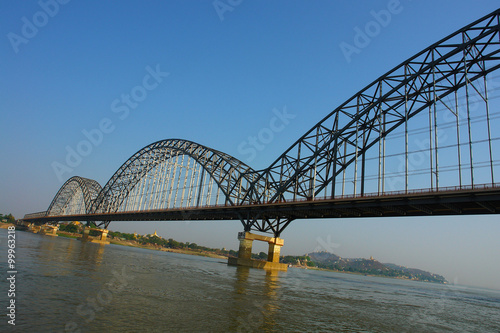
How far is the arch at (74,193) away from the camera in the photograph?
13750 cm

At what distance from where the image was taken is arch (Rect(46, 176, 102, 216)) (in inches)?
5413

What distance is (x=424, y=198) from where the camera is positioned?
112 ft

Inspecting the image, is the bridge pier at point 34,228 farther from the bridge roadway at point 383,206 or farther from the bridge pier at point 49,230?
the bridge roadway at point 383,206

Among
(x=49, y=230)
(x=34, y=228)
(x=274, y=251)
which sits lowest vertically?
(x=34, y=228)

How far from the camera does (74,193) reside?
155 metres

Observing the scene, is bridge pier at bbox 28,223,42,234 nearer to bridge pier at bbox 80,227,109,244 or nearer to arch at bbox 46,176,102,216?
arch at bbox 46,176,102,216

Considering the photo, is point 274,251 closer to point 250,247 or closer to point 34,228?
point 250,247

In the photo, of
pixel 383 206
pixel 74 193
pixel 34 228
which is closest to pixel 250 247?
pixel 383 206

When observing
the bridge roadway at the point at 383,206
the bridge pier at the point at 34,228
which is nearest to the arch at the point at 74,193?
the bridge pier at the point at 34,228

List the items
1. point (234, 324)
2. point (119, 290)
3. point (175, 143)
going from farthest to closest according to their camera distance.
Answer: point (175, 143), point (119, 290), point (234, 324)

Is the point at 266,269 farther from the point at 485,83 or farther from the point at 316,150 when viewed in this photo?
the point at 485,83

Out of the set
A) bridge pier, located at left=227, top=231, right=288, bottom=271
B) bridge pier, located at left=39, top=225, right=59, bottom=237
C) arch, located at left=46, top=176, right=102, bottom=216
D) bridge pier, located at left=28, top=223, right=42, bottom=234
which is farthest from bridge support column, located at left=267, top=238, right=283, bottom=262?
bridge pier, located at left=28, top=223, right=42, bottom=234

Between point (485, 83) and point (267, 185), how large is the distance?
118 feet

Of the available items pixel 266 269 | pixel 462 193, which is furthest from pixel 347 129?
pixel 266 269
